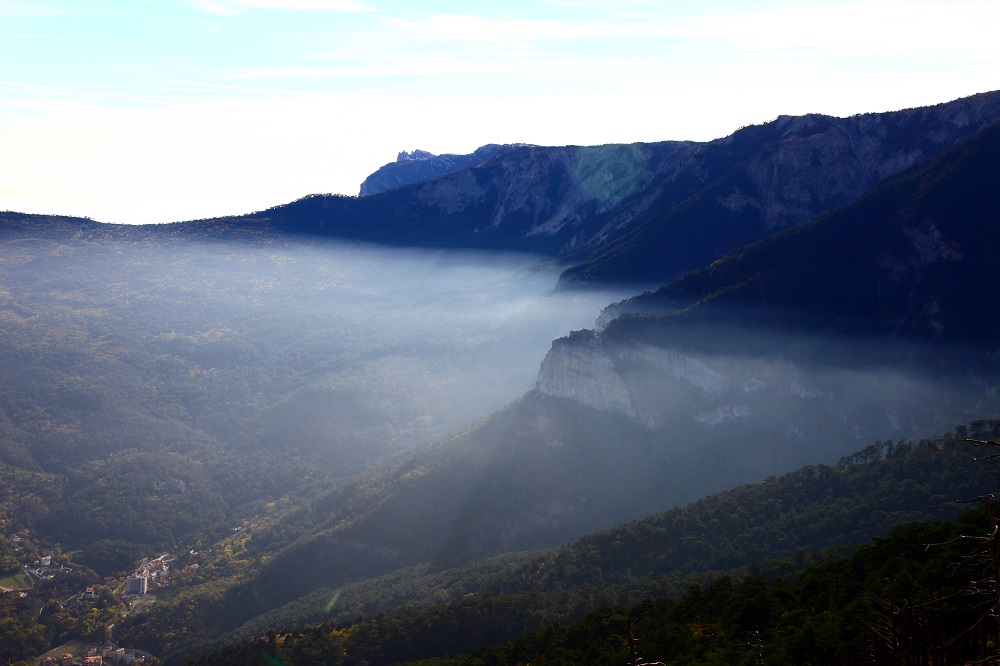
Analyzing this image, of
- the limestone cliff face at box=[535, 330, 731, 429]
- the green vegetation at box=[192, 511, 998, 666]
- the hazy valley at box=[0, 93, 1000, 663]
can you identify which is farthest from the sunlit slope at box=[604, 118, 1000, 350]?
the green vegetation at box=[192, 511, 998, 666]

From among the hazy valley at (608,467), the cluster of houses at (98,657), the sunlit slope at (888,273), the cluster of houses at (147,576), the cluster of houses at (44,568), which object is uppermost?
the sunlit slope at (888,273)

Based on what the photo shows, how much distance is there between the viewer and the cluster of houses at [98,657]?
97.9 m

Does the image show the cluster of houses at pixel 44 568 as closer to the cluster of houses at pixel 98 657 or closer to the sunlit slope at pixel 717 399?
the cluster of houses at pixel 98 657

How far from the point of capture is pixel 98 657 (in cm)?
9875

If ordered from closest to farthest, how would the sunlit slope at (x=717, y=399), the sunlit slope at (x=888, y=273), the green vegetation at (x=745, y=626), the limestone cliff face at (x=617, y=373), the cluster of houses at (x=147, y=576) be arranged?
the green vegetation at (x=745, y=626)
the sunlit slope at (x=717, y=399)
the sunlit slope at (x=888, y=273)
the limestone cliff face at (x=617, y=373)
the cluster of houses at (x=147, y=576)

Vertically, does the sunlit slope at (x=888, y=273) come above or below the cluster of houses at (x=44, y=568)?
above

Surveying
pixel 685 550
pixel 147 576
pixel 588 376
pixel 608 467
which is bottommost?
pixel 147 576

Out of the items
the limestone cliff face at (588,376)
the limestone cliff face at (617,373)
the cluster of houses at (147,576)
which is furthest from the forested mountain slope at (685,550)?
the cluster of houses at (147,576)

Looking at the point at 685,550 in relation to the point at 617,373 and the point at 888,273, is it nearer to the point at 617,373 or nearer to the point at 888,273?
the point at 617,373

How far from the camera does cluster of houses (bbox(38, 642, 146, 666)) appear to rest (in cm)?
9794

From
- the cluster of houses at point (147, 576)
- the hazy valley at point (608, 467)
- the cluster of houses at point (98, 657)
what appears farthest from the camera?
the cluster of houses at point (147, 576)

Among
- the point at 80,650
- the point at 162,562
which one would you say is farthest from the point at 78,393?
the point at 80,650

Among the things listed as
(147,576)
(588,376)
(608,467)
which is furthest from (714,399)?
(147,576)

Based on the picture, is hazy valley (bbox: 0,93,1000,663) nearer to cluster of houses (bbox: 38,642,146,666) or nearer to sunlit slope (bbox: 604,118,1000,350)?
sunlit slope (bbox: 604,118,1000,350)
